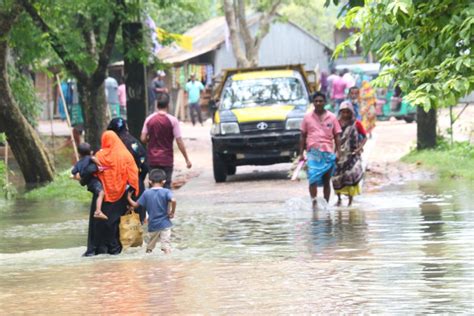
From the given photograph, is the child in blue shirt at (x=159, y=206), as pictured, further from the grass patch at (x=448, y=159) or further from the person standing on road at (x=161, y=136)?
the grass patch at (x=448, y=159)

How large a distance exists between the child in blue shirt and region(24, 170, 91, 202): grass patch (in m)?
8.62

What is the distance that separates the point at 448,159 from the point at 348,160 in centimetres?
679

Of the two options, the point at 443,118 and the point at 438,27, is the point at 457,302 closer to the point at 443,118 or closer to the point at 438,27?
the point at 438,27

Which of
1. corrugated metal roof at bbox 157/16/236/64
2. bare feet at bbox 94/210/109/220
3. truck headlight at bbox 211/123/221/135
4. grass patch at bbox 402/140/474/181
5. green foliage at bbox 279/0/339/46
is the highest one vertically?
green foliage at bbox 279/0/339/46

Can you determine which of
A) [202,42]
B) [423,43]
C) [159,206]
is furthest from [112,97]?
[202,42]

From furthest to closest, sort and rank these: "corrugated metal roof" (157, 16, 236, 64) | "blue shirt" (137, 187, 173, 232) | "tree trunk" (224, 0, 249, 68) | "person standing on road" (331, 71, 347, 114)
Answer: "corrugated metal roof" (157, 16, 236, 64) < "tree trunk" (224, 0, 249, 68) < "person standing on road" (331, 71, 347, 114) < "blue shirt" (137, 187, 173, 232)

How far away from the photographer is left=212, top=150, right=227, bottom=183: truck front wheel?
78.5ft

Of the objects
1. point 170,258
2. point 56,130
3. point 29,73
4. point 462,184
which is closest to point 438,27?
point 170,258

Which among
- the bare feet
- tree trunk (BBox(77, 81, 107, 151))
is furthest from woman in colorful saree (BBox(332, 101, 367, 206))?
tree trunk (BBox(77, 81, 107, 151))

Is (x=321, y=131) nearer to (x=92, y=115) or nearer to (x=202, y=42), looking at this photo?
(x=92, y=115)

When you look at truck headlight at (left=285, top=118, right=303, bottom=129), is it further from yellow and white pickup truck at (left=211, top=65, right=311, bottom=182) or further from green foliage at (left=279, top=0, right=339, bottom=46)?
green foliage at (left=279, top=0, right=339, bottom=46)

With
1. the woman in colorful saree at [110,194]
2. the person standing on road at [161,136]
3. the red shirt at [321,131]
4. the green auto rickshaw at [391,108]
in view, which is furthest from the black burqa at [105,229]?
the green auto rickshaw at [391,108]

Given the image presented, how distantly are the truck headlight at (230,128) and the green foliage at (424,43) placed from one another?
1117 cm

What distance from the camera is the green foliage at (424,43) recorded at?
11094 millimetres
